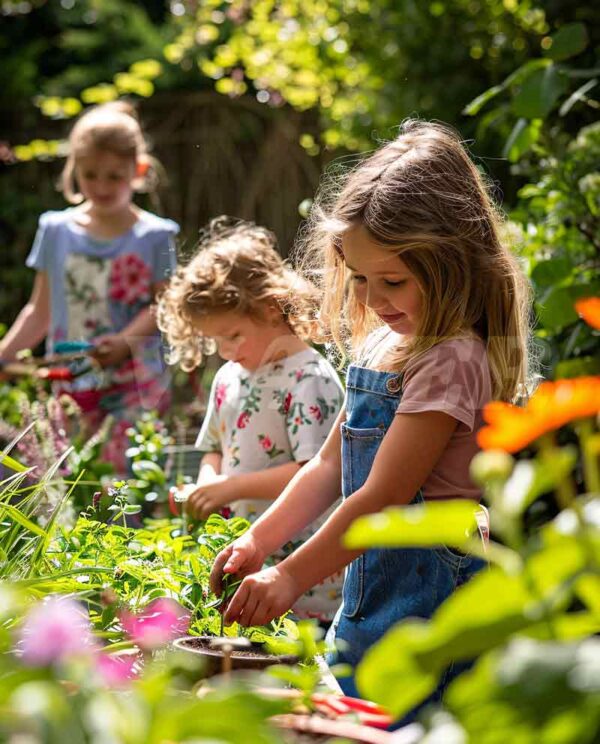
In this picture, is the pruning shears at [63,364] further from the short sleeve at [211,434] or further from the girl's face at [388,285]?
the girl's face at [388,285]

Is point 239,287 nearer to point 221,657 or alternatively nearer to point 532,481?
point 221,657

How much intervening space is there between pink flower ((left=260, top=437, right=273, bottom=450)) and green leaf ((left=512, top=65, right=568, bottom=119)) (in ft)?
3.41

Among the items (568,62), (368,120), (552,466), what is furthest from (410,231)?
(368,120)

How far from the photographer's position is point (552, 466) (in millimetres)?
632

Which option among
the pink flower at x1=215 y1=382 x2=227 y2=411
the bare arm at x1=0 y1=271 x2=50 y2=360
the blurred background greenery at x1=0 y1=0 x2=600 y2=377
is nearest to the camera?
the pink flower at x1=215 y1=382 x2=227 y2=411

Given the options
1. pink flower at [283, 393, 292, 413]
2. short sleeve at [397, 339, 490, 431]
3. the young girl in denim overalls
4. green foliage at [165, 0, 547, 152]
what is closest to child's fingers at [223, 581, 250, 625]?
the young girl in denim overalls

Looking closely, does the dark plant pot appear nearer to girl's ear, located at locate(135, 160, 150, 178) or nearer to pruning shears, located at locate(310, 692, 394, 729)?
pruning shears, located at locate(310, 692, 394, 729)

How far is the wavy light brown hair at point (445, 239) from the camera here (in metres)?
1.72

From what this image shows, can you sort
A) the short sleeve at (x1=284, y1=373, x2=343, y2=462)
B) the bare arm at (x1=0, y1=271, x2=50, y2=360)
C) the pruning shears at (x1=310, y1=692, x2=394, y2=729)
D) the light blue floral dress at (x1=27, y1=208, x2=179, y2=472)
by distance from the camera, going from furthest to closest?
the bare arm at (x1=0, y1=271, x2=50, y2=360), the light blue floral dress at (x1=27, y1=208, x2=179, y2=472), the short sleeve at (x1=284, y1=373, x2=343, y2=462), the pruning shears at (x1=310, y1=692, x2=394, y2=729)

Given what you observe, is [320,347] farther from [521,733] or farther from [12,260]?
[12,260]

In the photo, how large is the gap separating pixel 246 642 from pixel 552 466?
0.50 meters

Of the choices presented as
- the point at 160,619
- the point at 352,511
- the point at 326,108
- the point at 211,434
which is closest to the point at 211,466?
the point at 211,434

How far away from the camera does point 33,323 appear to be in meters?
4.05

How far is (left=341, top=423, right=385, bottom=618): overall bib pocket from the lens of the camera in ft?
5.64
